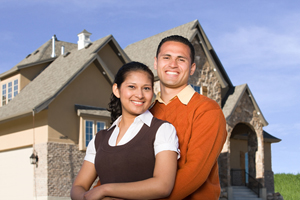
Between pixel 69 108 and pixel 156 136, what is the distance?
15.2 m

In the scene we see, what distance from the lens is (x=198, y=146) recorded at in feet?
8.84

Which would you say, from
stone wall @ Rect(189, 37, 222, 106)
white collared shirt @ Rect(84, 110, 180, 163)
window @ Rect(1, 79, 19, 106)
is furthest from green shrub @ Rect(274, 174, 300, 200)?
white collared shirt @ Rect(84, 110, 180, 163)

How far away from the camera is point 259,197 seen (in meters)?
21.1

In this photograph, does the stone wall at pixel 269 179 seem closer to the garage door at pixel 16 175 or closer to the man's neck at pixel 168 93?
the garage door at pixel 16 175

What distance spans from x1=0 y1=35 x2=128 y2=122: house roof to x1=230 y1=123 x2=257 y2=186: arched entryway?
8.37m

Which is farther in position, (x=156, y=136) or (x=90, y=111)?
(x=90, y=111)

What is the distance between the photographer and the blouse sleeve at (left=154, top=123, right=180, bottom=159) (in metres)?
2.52

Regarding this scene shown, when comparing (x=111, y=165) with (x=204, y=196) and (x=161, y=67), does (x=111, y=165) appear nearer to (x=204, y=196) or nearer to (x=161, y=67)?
(x=204, y=196)

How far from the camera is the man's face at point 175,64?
126 inches

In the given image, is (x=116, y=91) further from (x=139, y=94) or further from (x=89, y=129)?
(x=89, y=129)

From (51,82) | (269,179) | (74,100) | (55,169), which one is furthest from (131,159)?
(269,179)

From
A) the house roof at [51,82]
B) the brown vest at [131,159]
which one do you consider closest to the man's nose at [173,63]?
the brown vest at [131,159]

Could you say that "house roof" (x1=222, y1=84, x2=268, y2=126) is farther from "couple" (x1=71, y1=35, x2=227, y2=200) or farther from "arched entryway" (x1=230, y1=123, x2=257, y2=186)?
"couple" (x1=71, y1=35, x2=227, y2=200)

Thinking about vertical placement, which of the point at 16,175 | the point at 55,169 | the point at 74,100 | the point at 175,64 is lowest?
the point at 16,175
